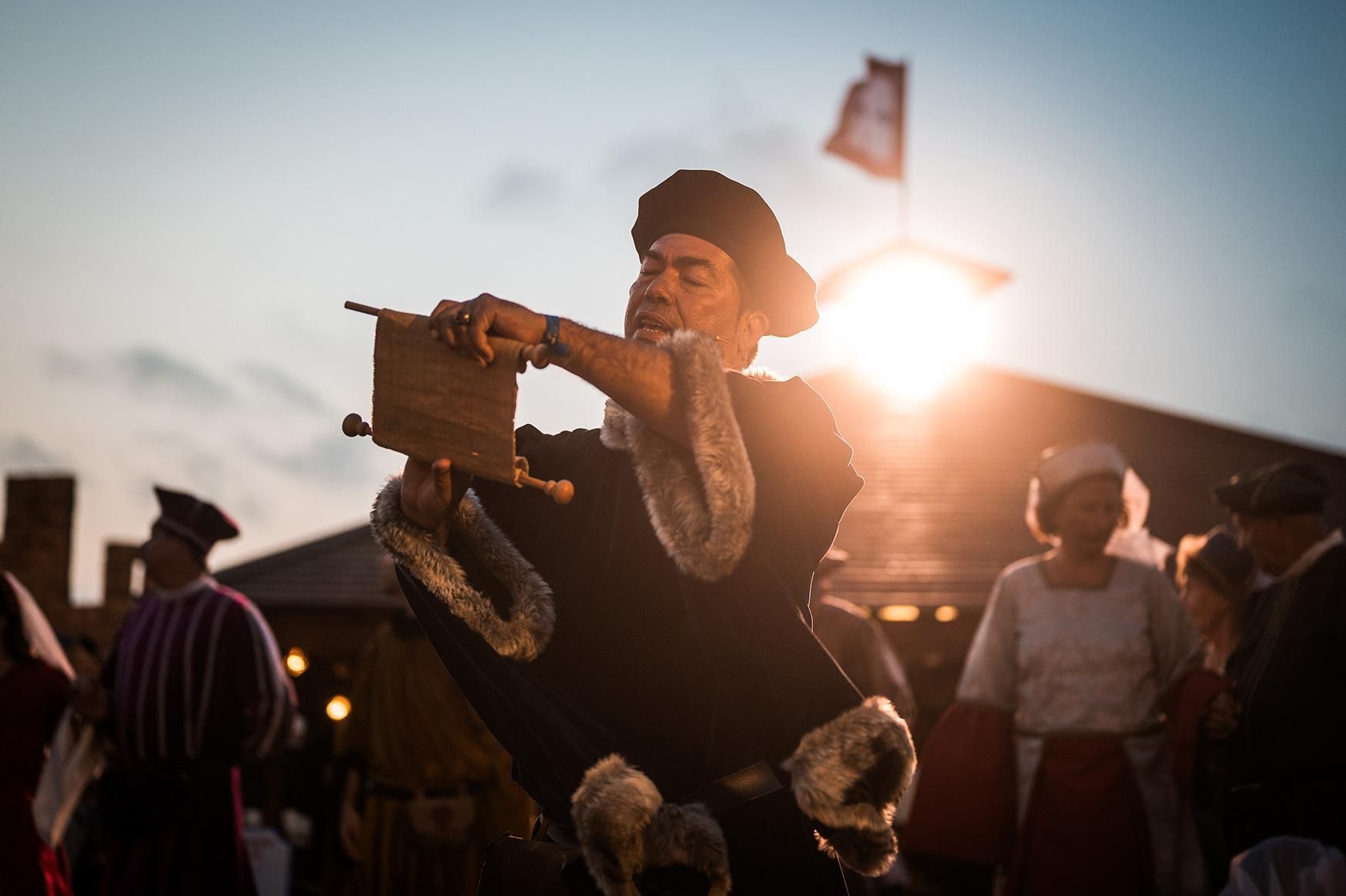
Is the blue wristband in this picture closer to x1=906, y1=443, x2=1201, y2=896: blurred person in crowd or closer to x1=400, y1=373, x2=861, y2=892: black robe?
x1=400, y1=373, x2=861, y2=892: black robe

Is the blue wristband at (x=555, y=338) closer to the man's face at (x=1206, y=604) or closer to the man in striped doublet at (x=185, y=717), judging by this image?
the man in striped doublet at (x=185, y=717)

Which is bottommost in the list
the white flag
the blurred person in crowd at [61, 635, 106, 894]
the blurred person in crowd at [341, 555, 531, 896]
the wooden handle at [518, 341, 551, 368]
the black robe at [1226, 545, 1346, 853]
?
the blurred person in crowd at [61, 635, 106, 894]

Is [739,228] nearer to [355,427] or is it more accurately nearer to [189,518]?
[355,427]

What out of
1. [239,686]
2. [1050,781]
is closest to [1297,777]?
[1050,781]

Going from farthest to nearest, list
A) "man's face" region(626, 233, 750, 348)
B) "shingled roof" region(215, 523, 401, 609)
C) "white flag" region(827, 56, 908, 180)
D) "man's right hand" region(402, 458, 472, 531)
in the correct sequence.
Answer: "white flag" region(827, 56, 908, 180) → "shingled roof" region(215, 523, 401, 609) → "man's face" region(626, 233, 750, 348) → "man's right hand" region(402, 458, 472, 531)

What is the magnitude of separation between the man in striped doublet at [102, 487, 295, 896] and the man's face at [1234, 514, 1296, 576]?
170 inches

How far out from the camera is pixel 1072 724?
14.8ft

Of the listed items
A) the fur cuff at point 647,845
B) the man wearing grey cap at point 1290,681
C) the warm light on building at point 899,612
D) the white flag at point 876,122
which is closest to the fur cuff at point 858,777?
the fur cuff at point 647,845

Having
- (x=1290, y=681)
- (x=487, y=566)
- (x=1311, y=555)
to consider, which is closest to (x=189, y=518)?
(x=487, y=566)

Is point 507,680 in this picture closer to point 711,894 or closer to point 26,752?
point 711,894

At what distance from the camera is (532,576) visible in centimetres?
202

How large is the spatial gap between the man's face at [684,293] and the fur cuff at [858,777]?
2.55ft

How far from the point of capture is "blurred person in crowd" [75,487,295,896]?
4.92m

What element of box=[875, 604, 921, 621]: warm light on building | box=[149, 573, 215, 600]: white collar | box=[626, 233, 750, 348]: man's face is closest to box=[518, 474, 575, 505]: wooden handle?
box=[626, 233, 750, 348]: man's face
